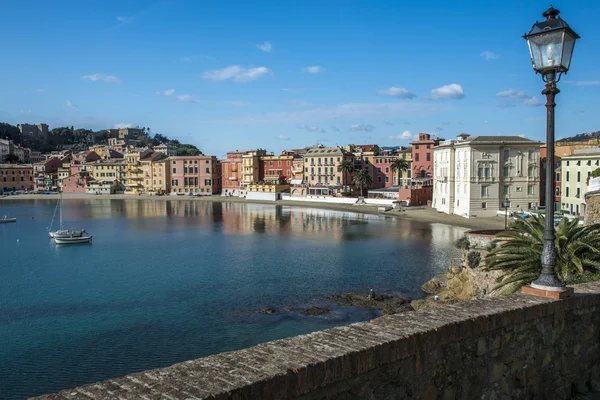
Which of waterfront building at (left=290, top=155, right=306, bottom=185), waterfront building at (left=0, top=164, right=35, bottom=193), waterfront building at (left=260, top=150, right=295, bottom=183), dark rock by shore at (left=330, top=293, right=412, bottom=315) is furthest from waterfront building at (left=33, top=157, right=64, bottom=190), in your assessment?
dark rock by shore at (left=330, top=293, right=412, bottom=315)

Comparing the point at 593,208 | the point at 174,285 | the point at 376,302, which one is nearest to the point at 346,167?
the point at 174,285

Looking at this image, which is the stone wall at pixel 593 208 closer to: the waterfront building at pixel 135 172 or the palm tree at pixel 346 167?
the palm tree at pixel 346 167

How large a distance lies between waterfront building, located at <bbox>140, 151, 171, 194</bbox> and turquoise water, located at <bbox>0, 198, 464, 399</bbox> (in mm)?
62950

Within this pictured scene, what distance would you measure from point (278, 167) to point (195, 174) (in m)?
25.0

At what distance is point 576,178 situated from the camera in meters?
57.3

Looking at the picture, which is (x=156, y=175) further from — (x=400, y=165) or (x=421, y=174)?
(x=421, y=174)

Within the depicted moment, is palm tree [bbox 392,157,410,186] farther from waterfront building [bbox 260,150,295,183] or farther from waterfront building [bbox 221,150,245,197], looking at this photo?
waterfront building [bbox 221,150,245,197]

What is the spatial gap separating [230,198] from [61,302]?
94.1 meters

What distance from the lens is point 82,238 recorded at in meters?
59.2

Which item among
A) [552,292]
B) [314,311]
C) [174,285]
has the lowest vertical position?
[174,285]

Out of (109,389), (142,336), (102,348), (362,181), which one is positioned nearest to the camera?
(109,389)

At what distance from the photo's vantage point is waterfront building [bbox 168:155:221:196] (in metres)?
134

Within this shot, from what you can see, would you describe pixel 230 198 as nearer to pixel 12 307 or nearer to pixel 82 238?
pixel 82 238

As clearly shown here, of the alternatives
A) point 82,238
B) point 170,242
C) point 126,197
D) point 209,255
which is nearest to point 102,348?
point 209,255
